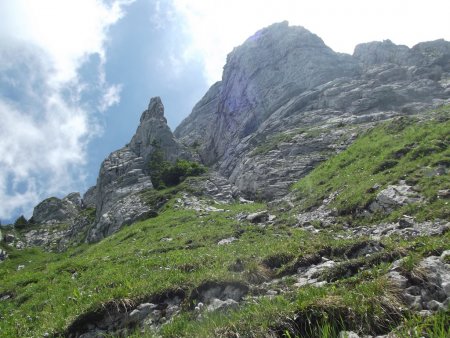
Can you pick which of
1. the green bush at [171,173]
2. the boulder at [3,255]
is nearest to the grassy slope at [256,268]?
the boulder at [3,255]

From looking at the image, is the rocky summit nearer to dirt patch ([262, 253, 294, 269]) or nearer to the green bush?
dirt patch ([262, 253, 294, 269])

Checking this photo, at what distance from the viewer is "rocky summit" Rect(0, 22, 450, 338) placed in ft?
28.5

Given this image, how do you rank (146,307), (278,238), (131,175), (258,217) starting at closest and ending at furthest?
(146,307), (278,238), (258,217), (131,175)

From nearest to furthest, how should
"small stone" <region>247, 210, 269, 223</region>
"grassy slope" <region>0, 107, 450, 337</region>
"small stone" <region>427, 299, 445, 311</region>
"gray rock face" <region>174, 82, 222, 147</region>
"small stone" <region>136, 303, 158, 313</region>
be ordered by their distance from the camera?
"small stone" <region>427, 299, 445, 311</region>, "grassy slope" <region>0, 107, 450, 337</region>, "small stone" <region>136, 303, 158, 313</region>, "small stone" <region>247, 210, 269, 223</region>, "gray rock face" <region>174, 82, 222, 147</region>

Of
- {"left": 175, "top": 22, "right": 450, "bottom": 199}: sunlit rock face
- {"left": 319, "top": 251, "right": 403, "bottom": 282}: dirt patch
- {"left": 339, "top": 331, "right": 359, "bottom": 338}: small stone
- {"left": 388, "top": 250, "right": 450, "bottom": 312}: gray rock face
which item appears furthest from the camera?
{"left": 175, "top": 22, "right": 450, "bottom": 199}: sunlit rock face

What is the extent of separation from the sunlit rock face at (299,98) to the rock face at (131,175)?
15172 mm

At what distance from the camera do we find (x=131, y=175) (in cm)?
7256

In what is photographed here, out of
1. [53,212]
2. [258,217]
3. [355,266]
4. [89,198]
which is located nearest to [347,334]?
[355,266]

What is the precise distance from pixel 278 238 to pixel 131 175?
5447 centimetres

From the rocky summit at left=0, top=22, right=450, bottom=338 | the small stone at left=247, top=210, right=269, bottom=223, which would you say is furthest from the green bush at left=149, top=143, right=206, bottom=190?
the small stone at left=247, top=210, right=269, bottom=223

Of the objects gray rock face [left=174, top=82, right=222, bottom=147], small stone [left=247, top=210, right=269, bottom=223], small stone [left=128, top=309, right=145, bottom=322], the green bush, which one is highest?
gray rock face [left=174, top=82, right=222, bottom=147]

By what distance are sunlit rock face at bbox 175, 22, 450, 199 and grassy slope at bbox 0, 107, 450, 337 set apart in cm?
1567

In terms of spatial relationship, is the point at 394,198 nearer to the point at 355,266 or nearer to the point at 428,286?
the point at 355,266

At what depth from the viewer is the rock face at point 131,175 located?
54.2 m
